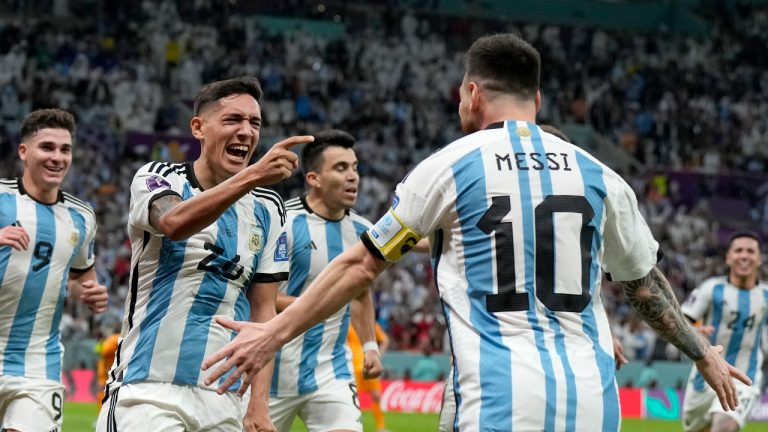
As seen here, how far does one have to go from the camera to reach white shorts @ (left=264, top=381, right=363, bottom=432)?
7.97 m

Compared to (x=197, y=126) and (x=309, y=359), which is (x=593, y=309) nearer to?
(x=197, y=126)

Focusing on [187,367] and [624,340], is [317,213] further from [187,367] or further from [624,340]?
[624,340]

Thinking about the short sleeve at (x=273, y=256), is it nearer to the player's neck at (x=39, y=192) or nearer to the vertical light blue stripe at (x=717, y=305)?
the player's neck at (x=39, y=192)

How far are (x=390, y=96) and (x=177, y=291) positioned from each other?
29119 mm

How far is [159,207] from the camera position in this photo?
5.19 meters

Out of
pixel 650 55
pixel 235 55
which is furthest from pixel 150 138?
pixel 650 55

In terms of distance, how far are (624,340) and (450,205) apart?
21079mm

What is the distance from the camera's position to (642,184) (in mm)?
31984

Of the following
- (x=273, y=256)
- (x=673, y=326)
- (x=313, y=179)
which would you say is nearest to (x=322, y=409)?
(x=313, y=179)

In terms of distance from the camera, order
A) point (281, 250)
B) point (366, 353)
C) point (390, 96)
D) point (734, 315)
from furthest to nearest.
→ 1. point (390, 96)
2. point (734, 315)
3. point (366, 353)
4. point (281, 250)

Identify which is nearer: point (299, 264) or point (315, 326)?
point (315, 326)

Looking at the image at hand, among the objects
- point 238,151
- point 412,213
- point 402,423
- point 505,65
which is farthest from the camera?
point 402,423

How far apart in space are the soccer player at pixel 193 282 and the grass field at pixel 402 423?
1068cm

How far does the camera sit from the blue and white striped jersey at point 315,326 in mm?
8117
